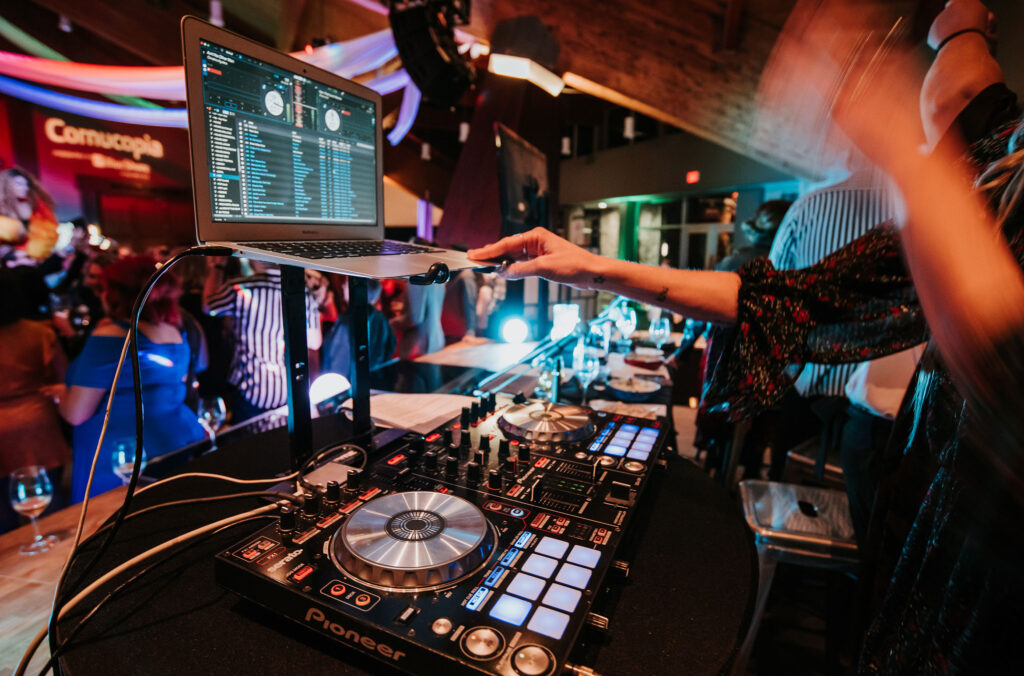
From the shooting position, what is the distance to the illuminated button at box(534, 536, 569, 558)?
0.60 m

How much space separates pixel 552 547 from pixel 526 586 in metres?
0.08

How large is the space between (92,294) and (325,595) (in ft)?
16.3

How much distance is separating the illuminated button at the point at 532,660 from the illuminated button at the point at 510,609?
0.03 meters

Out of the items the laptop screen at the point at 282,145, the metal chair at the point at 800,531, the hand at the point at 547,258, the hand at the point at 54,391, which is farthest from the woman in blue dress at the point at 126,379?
the metal chair at the point at 800,531

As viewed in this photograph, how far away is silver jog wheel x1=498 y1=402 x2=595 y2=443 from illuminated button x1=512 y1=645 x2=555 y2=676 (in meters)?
0.46

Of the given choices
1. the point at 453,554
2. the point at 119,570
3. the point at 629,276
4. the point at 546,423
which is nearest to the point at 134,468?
the point at 119,570

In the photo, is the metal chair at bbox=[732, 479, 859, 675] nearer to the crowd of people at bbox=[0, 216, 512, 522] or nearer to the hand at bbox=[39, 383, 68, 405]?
the crowd of people at bbox=[0, 216, 512, 522]

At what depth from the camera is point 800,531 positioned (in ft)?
4.94

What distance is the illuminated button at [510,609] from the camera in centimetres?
50

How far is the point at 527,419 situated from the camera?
0.99 m

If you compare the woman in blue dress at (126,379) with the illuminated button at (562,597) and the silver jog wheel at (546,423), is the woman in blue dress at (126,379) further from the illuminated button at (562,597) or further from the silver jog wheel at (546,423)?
the illuminated button at (562,597)

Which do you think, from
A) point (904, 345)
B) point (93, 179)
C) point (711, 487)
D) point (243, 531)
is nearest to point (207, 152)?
point (243, 531)

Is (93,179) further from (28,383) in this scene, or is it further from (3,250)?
(28,383)

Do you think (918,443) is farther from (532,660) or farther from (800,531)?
(800,531)
